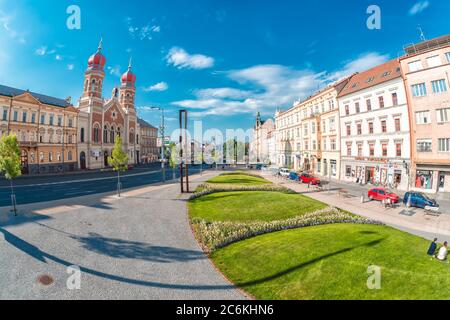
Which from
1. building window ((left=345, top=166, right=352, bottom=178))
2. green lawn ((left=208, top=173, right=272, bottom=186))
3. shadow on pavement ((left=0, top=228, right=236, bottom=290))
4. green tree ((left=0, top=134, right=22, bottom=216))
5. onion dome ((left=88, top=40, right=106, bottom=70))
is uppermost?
onion dome ((left=88, top=40, right=106, bottom=70))

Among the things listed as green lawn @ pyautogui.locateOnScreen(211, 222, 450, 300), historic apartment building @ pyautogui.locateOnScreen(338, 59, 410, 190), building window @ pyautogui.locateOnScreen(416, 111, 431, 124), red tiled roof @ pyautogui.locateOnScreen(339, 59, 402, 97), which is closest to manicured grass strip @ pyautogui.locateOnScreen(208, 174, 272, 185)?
historic apartment building @ pyautogui.locateOnScreen(338, 59, 410, 190)

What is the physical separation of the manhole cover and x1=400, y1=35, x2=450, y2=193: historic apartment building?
118 ft

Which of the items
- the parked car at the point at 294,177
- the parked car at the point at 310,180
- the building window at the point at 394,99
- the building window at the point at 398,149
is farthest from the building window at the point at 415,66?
the parked car at the point at 294,177

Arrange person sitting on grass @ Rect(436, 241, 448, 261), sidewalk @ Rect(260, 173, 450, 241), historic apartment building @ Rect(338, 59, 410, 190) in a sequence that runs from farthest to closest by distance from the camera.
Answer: historic apartment building @ Rect(338, 59, 410, 190), sidewalk @ Rect(260, 173, 450, 241), person sitting on grass @ Rect(436, 241, 448, 261)

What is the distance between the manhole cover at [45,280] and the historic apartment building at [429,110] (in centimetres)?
3594

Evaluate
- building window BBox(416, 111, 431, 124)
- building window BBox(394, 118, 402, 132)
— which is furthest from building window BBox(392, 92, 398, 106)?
building window BBox(416, 111, 431, 124)

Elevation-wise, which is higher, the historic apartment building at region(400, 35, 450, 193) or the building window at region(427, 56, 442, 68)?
the building window at region(427, 56, 442, 68)

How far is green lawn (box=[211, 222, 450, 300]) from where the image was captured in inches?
249

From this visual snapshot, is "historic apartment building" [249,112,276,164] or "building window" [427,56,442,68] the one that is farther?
"historic apartment building" [249,112,276,164]

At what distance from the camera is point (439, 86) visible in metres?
24.4

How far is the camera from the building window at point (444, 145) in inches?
942

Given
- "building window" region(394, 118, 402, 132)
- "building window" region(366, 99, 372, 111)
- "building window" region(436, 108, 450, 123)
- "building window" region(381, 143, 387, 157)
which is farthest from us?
"building window" region(366, 99, 372, 111)

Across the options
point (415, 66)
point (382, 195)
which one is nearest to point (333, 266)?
point (382, 195)

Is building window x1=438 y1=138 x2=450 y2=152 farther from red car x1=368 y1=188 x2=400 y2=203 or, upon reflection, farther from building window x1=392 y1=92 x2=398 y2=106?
red car x1=368 y1=188 x2=400 y2=203
